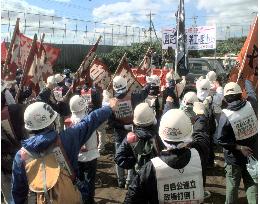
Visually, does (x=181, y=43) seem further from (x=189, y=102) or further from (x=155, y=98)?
(x=189, y=102)

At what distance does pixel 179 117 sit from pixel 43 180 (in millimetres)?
1296

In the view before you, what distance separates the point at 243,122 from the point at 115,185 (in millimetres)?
3206

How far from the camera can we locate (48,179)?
3.41 meters

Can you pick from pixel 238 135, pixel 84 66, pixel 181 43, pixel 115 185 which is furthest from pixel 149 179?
pixel 181 43

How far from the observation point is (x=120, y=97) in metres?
6.90

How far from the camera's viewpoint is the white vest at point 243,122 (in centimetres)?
505

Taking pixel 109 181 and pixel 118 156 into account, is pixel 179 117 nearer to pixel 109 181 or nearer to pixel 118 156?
pixel 118 156

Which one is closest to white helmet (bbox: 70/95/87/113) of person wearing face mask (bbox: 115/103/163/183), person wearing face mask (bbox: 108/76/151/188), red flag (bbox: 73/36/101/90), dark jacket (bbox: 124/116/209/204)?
person wearing face mask (bbox: 108/76/151/188)

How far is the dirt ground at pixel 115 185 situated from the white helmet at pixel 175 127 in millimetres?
3587

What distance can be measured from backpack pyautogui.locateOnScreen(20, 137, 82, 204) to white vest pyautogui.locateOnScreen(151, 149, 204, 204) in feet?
2.78

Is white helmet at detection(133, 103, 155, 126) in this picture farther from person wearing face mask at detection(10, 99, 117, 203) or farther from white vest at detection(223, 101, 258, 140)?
white vest at detection(223, 101, 258, 140)

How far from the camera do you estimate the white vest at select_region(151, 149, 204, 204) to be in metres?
3.11

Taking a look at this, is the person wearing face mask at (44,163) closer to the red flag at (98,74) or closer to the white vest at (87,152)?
the white vest at (87,152)

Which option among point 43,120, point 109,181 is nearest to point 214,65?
point 109,181
